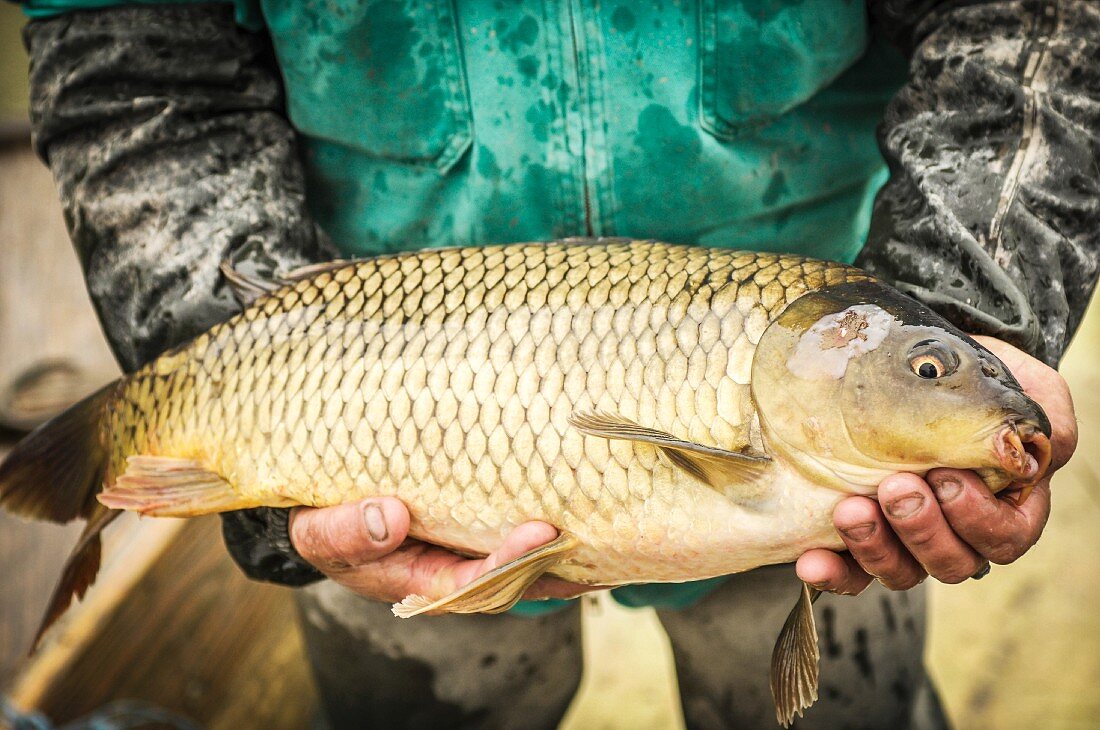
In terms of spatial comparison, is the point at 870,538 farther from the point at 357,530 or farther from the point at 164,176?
the point at 164,176

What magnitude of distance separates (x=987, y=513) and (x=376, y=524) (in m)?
0.70

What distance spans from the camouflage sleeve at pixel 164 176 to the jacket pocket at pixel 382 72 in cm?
13

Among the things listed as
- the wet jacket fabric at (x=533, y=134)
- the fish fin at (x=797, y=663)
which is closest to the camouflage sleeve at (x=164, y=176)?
the wet jacket fabric at (x=533, y=134)

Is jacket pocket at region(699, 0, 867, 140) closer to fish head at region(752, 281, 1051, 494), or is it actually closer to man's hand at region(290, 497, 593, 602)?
fish head at region(752, 281, 1051, 494)

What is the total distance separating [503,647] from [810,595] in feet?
2.50

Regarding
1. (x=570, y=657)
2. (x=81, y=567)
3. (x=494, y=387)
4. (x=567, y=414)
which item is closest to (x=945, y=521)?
(x=567, y=414)

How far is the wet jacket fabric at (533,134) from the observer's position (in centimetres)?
124

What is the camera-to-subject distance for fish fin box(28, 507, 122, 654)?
4.68 ft

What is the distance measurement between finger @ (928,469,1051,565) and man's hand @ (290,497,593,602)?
0.44 meters

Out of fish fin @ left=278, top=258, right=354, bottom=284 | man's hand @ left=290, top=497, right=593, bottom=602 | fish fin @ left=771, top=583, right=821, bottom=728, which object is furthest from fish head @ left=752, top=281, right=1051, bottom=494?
fish fin @ left=278, top=258, right=354, bottom=284

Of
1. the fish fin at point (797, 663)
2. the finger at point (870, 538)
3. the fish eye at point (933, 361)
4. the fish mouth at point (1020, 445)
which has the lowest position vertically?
the fish fin at point (797, 663)

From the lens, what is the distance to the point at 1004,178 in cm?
121

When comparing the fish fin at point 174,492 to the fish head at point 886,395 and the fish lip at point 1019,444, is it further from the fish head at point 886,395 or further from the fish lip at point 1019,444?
the fish lip at point 1019,444

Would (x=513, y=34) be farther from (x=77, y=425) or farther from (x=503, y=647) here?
(x=503, y=647)
